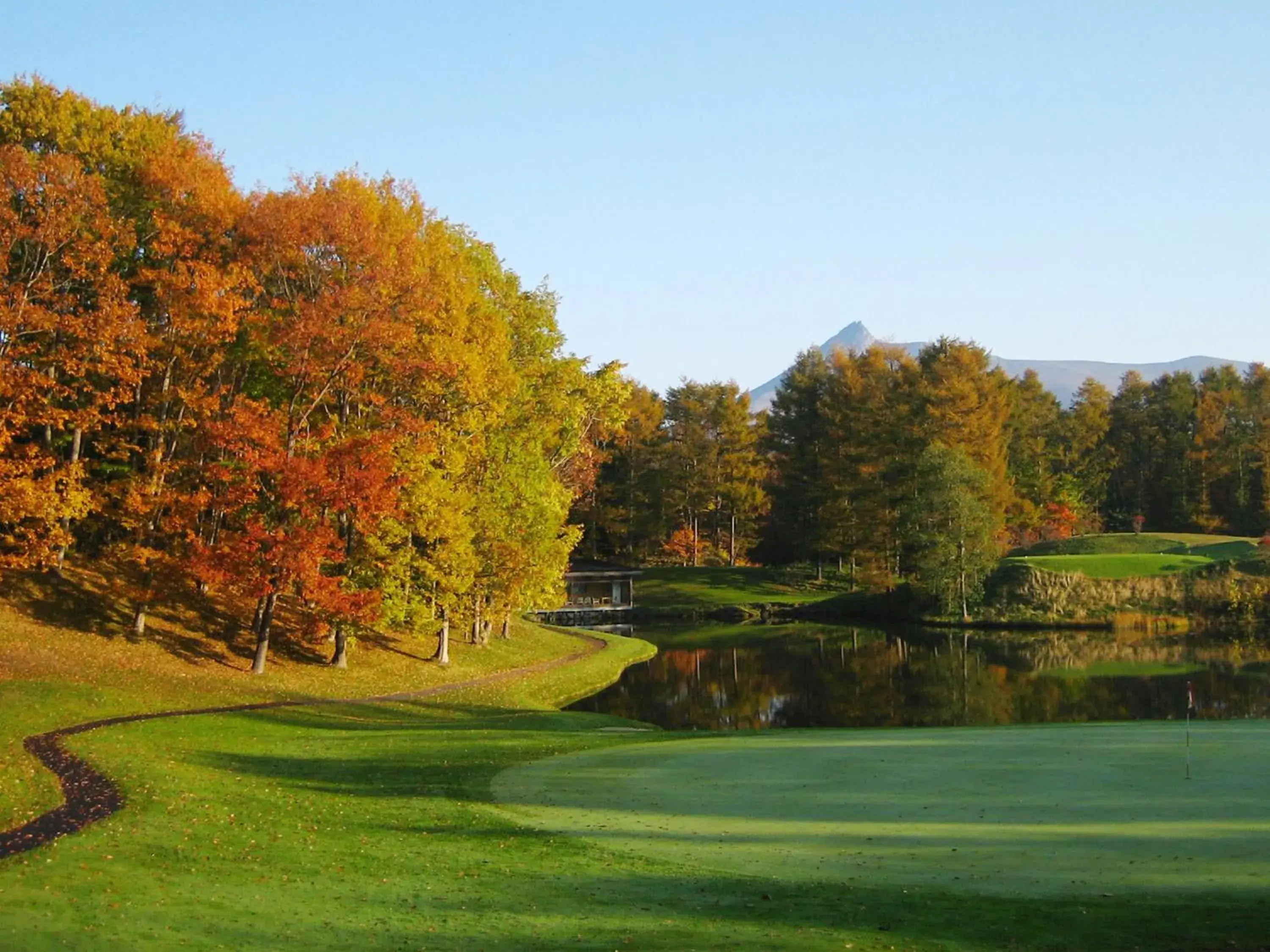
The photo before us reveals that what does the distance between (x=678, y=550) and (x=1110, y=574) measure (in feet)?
139

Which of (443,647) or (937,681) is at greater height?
(443,647)

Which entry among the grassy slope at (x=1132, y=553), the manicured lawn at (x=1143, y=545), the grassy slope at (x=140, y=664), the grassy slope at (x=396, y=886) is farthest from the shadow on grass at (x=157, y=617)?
the manicured lawn at (x=1143, y=545)

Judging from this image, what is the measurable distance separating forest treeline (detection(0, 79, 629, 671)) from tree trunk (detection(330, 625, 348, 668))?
12 cm

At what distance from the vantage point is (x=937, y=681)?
143 ft

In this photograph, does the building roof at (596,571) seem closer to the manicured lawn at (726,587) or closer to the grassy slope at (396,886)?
the manicured lawn at (726,587)

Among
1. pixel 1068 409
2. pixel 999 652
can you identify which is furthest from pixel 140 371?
pixel 1068 409

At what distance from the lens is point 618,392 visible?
48.6 metres

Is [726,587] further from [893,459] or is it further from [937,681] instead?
[937,681]

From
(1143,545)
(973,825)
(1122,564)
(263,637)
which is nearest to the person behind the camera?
(973,825)

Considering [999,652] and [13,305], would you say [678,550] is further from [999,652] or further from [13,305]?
[13,305]

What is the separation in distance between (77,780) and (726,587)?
230 ft

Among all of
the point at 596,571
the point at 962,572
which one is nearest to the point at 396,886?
the point at 962,572

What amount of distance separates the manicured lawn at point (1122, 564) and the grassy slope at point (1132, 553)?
26 millimetres

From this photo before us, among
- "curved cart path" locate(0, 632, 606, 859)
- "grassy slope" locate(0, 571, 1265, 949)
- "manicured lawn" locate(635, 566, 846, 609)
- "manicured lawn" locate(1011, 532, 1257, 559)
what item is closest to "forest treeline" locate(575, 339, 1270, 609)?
"manicured lawn" locate(635, 566, 846, 609)
